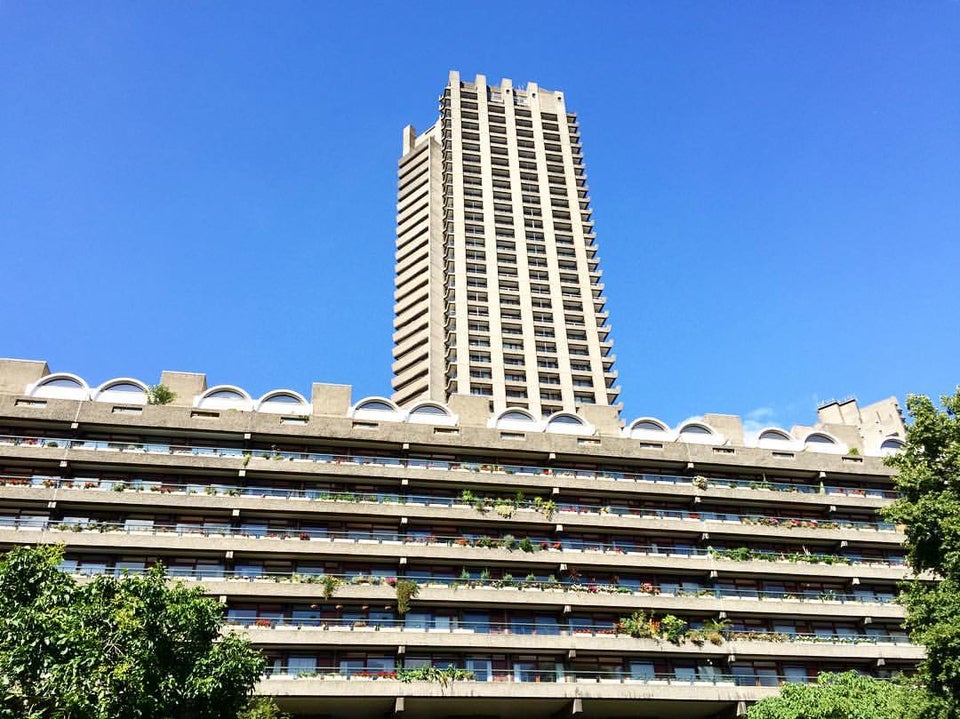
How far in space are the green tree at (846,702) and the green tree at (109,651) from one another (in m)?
18.7

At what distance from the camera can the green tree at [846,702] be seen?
2981cm

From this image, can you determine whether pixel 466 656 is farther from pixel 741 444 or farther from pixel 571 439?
pixel 741 444

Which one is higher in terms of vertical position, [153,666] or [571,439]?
[571,439]

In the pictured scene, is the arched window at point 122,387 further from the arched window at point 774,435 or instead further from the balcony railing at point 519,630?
the arched window at point 774,435

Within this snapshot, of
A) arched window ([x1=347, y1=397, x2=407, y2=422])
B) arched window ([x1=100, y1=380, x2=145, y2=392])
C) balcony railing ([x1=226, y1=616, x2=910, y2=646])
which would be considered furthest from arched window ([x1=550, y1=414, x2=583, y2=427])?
arched window ([x1=100, y1=380, x2=145, y2=392])

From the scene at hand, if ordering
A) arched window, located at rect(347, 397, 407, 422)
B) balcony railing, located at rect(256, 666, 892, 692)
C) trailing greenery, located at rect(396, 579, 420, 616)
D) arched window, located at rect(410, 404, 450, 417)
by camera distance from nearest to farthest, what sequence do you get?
1. balcony railing, located at rect(256, 666, 892, 692)
2. trailing greenery, located at rect(396, 579, 420, 616)
3. arched window, located at rect(347, 397, 407, 422)
4. arched window, located at rect(410, 404, 450, 417)

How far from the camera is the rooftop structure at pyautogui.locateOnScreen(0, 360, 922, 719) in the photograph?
124 feet

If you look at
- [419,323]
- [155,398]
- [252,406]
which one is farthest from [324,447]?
[419,323]

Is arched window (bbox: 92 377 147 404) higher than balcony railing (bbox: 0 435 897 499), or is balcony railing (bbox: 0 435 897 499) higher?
arched window (bbox: 92 377 147 404)

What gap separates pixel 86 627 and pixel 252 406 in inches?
803

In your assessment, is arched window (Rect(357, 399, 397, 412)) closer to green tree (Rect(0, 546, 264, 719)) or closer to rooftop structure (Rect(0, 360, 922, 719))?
rooftop structure (Rect(0, 360, 922, 719))

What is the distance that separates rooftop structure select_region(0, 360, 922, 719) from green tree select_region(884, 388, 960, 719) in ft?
39.2

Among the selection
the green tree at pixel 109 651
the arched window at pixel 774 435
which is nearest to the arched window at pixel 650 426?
the arched window at pixel 774 435

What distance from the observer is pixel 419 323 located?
276 ft
